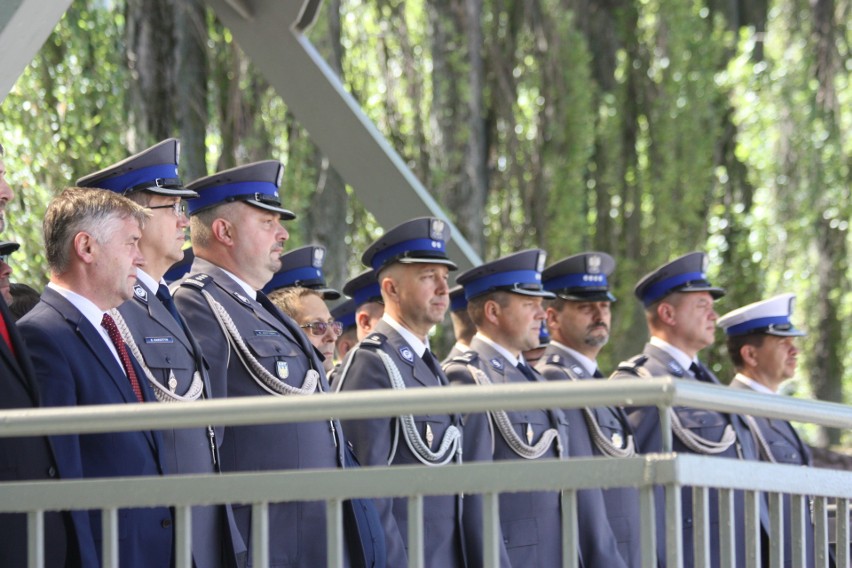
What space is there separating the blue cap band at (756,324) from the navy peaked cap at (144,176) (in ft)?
11.9

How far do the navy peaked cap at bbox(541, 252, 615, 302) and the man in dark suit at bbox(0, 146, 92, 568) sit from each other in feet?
11.7

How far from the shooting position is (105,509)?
3.13m

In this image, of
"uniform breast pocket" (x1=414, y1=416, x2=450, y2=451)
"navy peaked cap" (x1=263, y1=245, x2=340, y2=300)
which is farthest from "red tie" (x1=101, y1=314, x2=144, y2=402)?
"navy peaked cap" (x1=263, y1=245, x2=340, y2=300)

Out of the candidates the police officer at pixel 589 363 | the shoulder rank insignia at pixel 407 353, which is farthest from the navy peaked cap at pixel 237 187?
the police officer at pixel 589 363

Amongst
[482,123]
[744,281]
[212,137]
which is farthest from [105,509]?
[744,281]

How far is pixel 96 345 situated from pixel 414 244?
2.15m

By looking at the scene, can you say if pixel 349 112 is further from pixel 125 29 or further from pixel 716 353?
pixel 716 353

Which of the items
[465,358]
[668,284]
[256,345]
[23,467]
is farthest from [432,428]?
[668,284]

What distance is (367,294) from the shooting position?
682 cm

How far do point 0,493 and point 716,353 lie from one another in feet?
41.0

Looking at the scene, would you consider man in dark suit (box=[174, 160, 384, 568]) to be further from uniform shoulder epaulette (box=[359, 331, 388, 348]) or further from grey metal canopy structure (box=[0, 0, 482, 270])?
grey metal canopy structure (box=[0, 0, 482, 270])

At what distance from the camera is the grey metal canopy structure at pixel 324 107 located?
7219mm

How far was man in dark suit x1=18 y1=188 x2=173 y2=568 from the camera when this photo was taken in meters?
3.77

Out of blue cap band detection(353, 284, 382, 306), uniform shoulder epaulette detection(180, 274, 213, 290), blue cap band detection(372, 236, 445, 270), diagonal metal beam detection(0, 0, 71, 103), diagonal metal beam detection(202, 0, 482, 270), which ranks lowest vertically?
uniform shoulder epaulette detection(180, 274, 213, 290)
